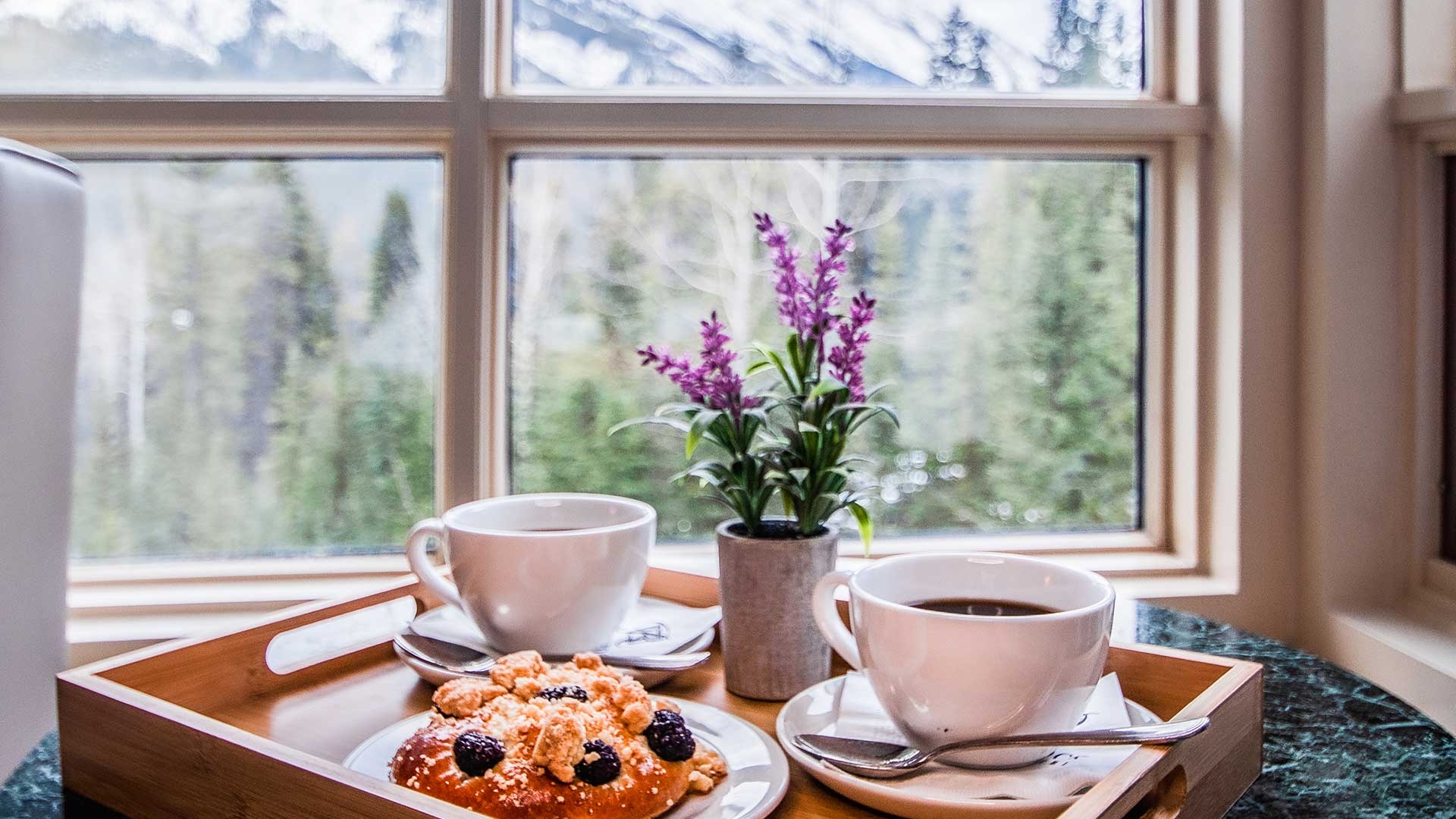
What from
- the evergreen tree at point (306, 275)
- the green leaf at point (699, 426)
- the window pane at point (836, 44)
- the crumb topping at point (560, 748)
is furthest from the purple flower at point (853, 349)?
the evergreen tree at point (306, 275)

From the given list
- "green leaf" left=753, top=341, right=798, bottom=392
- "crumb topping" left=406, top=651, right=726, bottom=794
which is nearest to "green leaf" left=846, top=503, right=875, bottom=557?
"green leaf" left=753, top=341, right=798, bottom=392

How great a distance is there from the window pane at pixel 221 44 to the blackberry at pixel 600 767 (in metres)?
1.18

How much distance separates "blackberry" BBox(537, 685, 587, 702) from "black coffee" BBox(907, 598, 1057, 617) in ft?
0.74

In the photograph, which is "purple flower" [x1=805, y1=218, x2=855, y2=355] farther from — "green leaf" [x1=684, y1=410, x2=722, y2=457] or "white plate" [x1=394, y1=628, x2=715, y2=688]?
"white plate" [x1=394, y1=628, x2=715, y2=688]

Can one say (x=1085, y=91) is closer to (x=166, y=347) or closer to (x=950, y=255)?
(x=950, y=255)

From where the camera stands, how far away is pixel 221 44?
1.44 meters

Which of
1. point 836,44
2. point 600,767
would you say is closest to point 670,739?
point 600,767

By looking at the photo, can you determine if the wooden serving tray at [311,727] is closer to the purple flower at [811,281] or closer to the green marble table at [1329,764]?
the green marble table at [1329,764]

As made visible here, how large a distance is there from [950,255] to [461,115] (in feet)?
2.51

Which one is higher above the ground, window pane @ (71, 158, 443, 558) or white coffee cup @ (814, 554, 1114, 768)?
window pane @ (71, 158, 443, 558)

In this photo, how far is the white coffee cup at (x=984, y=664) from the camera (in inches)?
21.8

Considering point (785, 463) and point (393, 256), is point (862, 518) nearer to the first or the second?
point (785, 463)

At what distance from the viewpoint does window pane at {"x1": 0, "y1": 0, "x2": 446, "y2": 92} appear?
4.66ft

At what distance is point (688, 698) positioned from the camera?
2.57 ft
